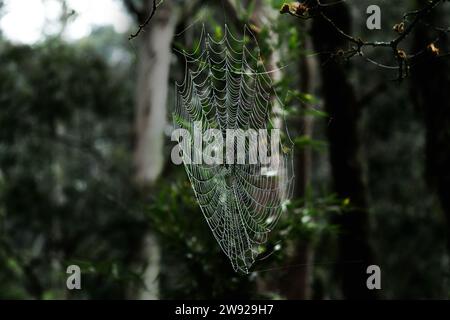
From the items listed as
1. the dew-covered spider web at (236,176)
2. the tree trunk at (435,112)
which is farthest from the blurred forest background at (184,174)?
the dew-covered spider web at (236,176)

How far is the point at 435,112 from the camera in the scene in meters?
5.37

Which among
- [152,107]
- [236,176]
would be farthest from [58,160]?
[236,176]

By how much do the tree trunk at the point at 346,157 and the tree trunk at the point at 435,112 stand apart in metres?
0.62

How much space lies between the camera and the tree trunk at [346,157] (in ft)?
17.6

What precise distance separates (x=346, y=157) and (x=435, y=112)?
35.0 inches

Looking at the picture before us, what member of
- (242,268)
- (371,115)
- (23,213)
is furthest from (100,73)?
(242,268)

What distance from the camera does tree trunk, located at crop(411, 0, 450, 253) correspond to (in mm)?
5168

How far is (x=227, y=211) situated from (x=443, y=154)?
2269 millimetres

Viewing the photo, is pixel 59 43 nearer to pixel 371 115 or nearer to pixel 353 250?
pixel 371 115

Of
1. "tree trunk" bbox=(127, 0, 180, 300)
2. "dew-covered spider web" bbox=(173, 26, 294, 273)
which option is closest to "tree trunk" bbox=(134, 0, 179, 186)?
"tree trunk" bbox=(127, 0, 180, 300)

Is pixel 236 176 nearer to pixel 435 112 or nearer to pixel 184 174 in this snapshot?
pixel 184 174

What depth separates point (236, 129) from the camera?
3.88 m

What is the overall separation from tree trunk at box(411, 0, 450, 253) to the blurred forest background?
0.01 metres

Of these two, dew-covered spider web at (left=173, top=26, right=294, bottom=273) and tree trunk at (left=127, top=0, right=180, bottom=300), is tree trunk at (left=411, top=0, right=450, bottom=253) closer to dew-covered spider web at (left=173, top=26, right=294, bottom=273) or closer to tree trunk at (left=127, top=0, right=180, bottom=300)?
dew-covered spider web at (left=173, top=26, right=294, bottom=273)
